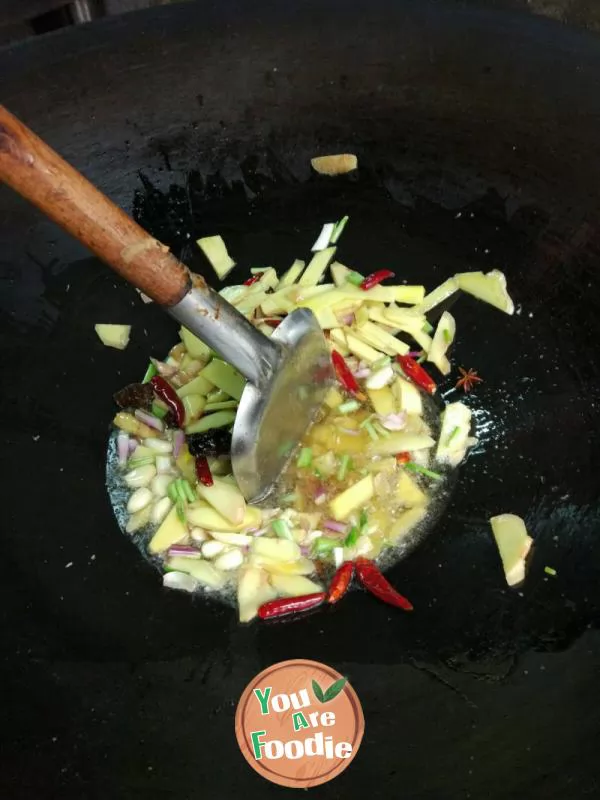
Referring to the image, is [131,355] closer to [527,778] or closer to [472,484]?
[472,484]

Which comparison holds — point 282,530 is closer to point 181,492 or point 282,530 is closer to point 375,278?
point 181,492

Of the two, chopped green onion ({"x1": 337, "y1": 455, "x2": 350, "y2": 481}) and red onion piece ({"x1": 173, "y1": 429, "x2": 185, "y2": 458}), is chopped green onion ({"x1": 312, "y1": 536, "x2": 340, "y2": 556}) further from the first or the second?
red onion piece ({"x1": 173, "y1": 429, "x2": 185, "y2": 458})

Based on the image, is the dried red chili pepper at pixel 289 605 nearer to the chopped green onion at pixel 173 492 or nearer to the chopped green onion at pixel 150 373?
the chopped green onion at pixel 173 492

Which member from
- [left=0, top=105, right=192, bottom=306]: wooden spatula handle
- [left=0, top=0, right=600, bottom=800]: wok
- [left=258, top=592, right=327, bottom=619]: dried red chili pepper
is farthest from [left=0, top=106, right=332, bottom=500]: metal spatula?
[left=0, top=0, right=600, bottom=800]: wok

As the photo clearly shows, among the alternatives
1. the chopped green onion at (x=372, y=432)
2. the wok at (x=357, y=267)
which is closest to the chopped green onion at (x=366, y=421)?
the chopped green onion at (x=372, y=432)

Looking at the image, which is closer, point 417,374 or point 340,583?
point 340,583

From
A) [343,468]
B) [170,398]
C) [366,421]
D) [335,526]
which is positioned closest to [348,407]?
[366,421]
